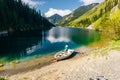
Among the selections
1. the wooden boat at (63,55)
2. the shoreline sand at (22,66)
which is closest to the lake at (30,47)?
the shoreline sand at (22,66)

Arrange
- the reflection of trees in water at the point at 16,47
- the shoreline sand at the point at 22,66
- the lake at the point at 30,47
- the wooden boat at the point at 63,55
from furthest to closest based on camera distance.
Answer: the reflection of trees in water at the point at 16,47
the lake at the point at 30,47
the wooden boat at the point at 63,55
the shoreline sand at the point at 22,66

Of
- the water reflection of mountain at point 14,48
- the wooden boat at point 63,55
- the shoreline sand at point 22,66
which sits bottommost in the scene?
the shoreline sand at point 22,66

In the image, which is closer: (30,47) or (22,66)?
(22,66)

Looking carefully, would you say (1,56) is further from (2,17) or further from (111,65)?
(2,17)

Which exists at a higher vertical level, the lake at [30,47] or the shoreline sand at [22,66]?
the lake at [30,47]

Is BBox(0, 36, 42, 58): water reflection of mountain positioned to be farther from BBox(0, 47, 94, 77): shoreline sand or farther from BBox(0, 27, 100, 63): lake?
BBox(0, 47, 94, 77): shoreline sand

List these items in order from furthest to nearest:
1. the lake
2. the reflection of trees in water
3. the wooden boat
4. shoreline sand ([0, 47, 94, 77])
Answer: the reflection of trees in water → the lake → the wooden boat → shoreline sand ([0, 47, 94, 77])

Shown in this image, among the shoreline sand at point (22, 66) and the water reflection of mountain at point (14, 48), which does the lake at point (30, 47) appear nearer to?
the water reflection of mountain at point (14, 48)

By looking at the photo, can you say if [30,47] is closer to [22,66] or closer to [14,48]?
[14,48]

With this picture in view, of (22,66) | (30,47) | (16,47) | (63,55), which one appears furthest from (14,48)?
(22,66)

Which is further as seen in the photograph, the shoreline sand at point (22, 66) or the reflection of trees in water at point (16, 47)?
the reflection of trees in water at point (16, 47)

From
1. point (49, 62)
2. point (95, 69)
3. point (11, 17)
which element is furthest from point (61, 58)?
point (11, 17)

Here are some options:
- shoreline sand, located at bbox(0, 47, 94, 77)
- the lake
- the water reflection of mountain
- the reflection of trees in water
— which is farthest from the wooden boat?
the water reflection of mountain

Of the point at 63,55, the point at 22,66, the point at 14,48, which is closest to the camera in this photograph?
the point at 22,66
